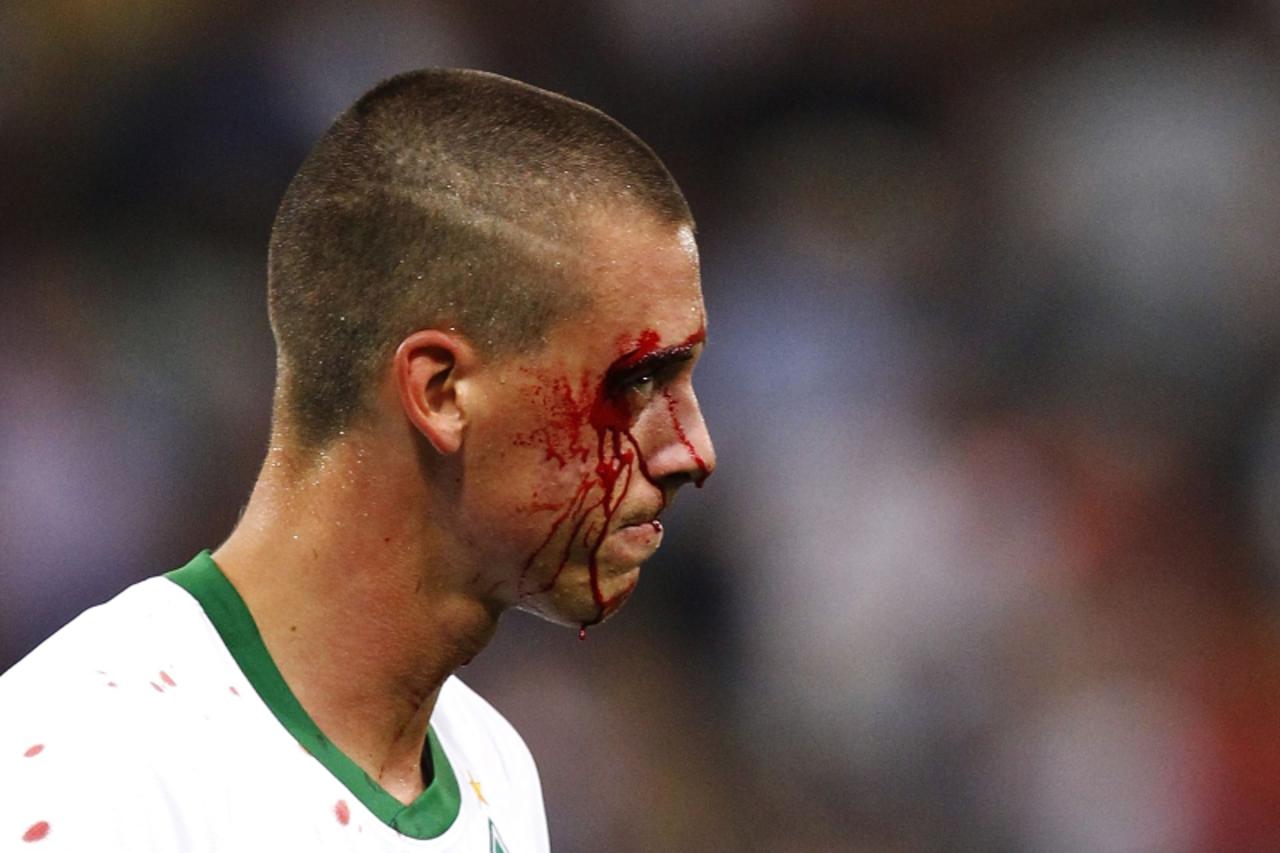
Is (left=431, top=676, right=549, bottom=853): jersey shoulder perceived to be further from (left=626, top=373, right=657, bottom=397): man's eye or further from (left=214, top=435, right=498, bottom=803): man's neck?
(left=626, top=373, right=657, bottom=397): man's eye

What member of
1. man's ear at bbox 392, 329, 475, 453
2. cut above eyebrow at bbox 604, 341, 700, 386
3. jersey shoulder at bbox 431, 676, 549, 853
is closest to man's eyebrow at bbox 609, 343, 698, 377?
cut above eyebrow at bbox 604, 341, 700, 386

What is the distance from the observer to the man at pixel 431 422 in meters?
1.62

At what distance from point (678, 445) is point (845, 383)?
2443mm

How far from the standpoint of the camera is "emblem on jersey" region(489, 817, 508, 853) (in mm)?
1872

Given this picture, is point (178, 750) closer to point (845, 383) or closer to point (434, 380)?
point (434, 380)

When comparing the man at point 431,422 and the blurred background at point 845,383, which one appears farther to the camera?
the blurred background at point 845,383

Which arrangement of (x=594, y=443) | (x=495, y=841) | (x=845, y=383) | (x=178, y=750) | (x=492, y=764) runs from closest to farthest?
(x=178, y=750) → (x=594, y=443) → (x=495, y=841) → (x=492, y=764) → (x=845, y=383)

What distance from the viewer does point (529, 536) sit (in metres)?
1.69

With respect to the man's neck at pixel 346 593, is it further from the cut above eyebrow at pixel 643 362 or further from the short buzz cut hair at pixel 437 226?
the cut above eyebrow at pixel 643 362

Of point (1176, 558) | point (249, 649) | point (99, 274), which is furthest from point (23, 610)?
point (1176, 558)

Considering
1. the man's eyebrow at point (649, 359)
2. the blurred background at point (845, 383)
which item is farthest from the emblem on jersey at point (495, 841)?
the blurred background at point (845, 383)

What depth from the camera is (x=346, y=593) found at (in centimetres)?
164

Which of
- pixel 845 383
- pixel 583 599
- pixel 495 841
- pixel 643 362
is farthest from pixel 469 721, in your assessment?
pixel 845 383

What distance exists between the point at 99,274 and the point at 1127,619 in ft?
8.46
